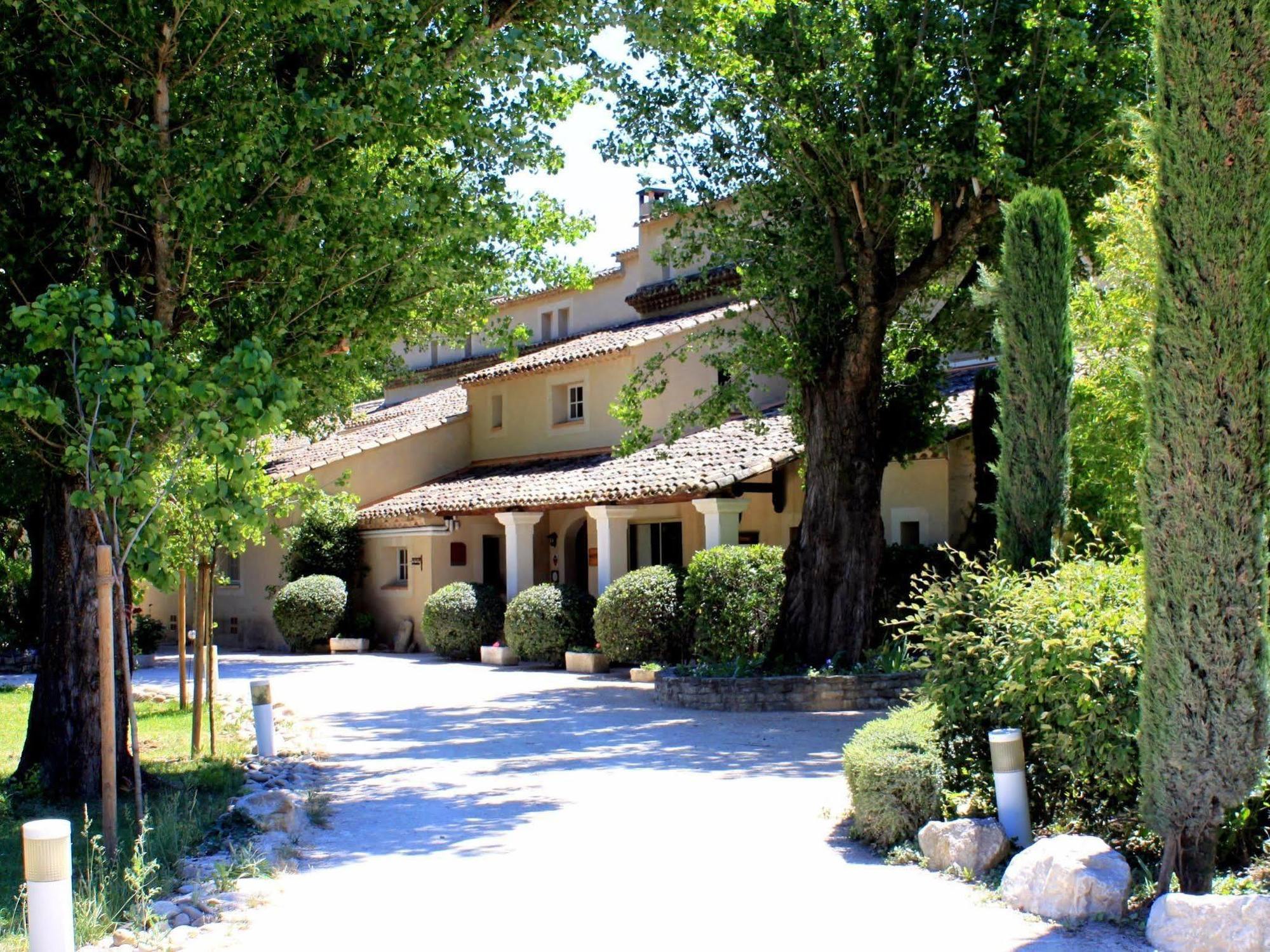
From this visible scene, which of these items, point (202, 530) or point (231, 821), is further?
point (202, 530)

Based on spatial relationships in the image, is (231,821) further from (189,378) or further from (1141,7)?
(1141,7)

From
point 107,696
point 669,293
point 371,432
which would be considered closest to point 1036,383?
point 107,696

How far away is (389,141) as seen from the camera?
10.4 m

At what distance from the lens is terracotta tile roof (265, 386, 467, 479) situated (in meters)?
28.6

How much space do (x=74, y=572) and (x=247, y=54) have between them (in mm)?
4509

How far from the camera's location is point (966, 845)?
7012 mm

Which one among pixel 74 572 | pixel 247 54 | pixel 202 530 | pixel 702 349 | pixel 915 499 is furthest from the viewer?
pixel 702 349

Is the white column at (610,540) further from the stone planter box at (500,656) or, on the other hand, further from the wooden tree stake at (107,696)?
the wooden tree stake at (107,696)

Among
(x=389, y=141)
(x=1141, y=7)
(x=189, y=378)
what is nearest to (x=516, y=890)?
(x=189, y=378)

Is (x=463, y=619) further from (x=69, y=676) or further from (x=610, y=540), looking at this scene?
(x=69, y=676)

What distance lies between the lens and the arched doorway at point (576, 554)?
26688 mm

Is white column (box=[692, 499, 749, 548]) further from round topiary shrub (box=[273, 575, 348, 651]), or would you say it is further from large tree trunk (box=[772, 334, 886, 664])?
round topiary shrub (box=[273, 575, 348, 651])

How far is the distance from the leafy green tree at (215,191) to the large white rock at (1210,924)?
20.3 feet

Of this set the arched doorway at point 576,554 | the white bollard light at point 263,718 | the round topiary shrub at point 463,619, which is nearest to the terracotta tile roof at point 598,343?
the arched doorway at point 576,554
